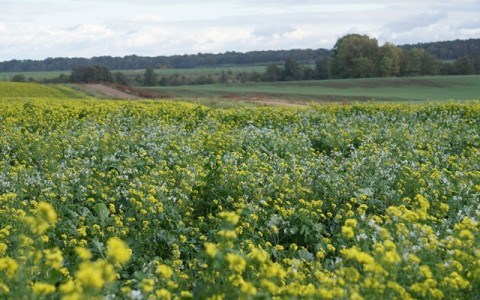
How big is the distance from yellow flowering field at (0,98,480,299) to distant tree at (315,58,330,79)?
221 feet

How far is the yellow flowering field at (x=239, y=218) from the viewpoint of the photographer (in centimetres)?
365

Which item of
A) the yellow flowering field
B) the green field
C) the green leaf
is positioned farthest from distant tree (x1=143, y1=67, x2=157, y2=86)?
the green leaf

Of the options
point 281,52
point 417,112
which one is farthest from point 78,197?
point 281,52

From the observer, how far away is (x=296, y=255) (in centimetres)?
590

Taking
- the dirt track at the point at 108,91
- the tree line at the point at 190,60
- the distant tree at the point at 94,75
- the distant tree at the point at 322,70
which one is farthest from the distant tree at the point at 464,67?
the dirt track at the point at 108,91

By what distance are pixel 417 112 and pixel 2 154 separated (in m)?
11.8

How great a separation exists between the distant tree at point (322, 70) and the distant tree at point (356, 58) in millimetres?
1002

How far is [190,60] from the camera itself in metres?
118

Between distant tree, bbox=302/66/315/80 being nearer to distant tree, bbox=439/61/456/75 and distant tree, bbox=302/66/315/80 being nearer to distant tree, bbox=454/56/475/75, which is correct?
distant tree, bbox=439/61/456/75

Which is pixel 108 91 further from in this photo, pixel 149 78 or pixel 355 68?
pixel 355 68

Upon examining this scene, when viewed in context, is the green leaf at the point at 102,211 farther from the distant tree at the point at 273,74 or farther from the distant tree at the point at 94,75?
the distant tree at the point at 273,74

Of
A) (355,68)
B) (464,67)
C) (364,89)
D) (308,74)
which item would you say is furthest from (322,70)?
(364,89)

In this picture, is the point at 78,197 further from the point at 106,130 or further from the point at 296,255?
the point at 106,130

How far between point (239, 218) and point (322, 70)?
247 feet
